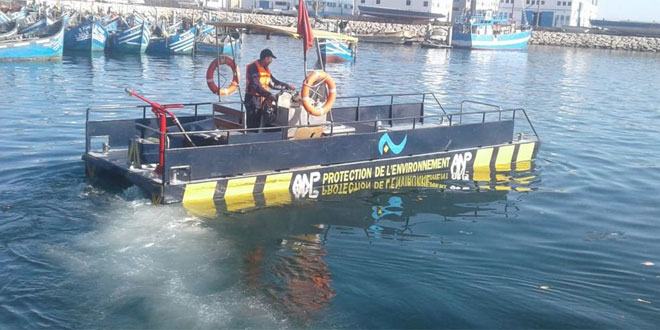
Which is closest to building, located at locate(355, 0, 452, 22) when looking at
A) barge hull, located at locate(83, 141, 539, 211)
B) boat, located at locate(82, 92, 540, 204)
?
barge hull, located at locate(83, 141, 539, 211)

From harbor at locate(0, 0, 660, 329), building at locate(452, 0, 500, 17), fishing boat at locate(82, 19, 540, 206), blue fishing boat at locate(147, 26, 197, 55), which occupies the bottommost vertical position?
harbor at locate(0, 0, 660, 329)

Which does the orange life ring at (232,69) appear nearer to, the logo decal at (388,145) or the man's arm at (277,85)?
the man's arm at (277,85)

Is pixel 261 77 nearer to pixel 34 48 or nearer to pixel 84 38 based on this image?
pixel 34 48

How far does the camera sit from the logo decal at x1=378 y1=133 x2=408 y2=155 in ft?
43.2

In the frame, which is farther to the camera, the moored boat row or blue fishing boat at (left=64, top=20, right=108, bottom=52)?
blue fishing boat at (left=64, top=20, right=108, bottom=52)

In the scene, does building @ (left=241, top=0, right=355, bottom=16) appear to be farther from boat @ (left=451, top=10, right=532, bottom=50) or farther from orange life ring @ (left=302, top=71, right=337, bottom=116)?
orange life ring @ (left=302, top=71, right=337, bottom=116)

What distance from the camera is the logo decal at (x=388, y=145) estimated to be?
13.2 m

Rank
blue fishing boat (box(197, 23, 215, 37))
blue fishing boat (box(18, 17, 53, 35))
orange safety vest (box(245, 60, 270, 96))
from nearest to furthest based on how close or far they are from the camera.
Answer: orange safety vest (box(245, 60, 270, 96)) < blue fishing boat (box(18, 17, 53, 35)) < blue fishing boat (box(197, 23, 215, 37))

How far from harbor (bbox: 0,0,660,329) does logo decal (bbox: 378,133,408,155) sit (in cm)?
4

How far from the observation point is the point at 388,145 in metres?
13.3

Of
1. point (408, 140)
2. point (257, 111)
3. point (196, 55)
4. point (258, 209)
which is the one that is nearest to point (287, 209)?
point (258, 209)

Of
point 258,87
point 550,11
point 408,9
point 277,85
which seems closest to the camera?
point 258,87

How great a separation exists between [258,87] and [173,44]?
33783 millimetres

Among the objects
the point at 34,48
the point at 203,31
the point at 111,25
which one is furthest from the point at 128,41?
the point at 34,48
